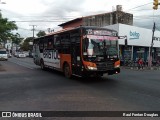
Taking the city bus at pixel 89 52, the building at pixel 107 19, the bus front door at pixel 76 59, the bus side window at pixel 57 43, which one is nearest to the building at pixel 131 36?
the building at pixel 107 19

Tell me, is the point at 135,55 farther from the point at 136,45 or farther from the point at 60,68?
the point at 60,68

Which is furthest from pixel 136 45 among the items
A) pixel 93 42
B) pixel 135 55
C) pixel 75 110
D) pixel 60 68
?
pixel 75 110

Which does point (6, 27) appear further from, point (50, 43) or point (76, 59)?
point (76, 59)

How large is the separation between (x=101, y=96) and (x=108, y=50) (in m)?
4.91

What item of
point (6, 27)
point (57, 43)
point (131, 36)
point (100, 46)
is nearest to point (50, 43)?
point (57, 43)

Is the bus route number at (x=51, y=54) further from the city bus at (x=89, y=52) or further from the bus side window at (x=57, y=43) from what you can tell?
the city bus at (x=89, y=52)

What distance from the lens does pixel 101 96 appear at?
9992mm

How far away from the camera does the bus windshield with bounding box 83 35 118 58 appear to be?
1373cm

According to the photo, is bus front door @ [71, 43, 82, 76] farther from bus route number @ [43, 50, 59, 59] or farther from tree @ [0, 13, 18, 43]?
tree @ [0, 13, 18, 43]

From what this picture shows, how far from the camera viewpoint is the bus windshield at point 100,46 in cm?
1373

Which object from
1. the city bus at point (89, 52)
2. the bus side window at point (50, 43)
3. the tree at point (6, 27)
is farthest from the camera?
the tree at point (6, 27)

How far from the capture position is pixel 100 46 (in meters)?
14.1

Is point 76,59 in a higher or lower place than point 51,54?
lower

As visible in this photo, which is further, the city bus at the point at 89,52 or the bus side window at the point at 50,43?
the bus side window at the point at 50,43
